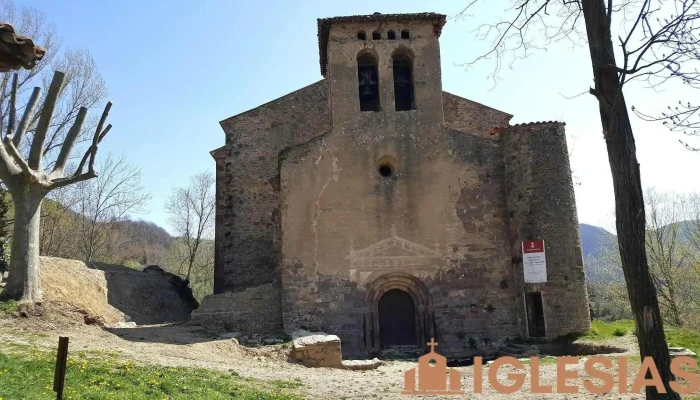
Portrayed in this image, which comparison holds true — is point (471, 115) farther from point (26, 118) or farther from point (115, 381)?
point (115, 381)

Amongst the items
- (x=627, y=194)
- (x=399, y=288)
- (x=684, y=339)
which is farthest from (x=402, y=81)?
(x=627, y=194)

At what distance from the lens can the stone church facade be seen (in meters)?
15.7

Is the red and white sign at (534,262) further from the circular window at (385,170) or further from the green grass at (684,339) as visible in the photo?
the circular window at (385,170)

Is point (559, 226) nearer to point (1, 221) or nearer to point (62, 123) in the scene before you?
point (1, 221)

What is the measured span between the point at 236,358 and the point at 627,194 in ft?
30.8

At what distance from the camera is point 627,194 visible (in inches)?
244

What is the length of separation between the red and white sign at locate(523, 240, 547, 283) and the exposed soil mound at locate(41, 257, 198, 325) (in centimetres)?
1309

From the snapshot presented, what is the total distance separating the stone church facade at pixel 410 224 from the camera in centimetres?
1566

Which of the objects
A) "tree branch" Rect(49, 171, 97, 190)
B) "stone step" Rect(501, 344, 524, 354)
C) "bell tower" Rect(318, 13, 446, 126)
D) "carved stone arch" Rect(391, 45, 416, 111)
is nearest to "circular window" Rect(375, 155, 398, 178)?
"bell tower" Rect(318, 13, 446, 126)

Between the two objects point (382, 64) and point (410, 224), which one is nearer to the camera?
point (410, 224)

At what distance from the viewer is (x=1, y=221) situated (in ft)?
57.3

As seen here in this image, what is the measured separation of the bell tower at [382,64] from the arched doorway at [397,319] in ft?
19.4

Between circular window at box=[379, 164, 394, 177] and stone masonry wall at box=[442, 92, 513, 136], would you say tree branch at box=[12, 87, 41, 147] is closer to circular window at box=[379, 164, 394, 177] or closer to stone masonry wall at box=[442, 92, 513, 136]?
circular window at box=[379, 164, 394, 177]

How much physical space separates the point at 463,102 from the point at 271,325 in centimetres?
1339
